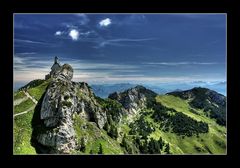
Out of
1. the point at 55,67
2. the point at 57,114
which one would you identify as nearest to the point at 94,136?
the point at 57,114

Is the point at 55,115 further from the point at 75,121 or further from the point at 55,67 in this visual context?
the point at 55,67

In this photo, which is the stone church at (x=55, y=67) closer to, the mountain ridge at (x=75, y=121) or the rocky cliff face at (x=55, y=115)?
the mountain ridge at (x=75, y=121)

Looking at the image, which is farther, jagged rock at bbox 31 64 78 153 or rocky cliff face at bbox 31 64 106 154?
jagged rock at bbox 31 64 78 153

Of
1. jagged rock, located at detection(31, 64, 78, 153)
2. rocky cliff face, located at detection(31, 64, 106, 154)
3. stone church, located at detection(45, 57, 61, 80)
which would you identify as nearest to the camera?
stone church, located at detection(45, 57, 61, 80)

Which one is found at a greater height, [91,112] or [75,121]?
[91,112]

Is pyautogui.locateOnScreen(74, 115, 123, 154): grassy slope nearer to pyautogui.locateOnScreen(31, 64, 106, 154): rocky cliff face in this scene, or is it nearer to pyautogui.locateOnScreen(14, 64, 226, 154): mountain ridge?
pyautogui.locateOnScreen(14, 64, 226, 154): mountain ridge

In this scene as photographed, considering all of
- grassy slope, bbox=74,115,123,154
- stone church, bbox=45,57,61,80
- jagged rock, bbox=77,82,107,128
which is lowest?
grassy slope, bbox=74,115,123,154

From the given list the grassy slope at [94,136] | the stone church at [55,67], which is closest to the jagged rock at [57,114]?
the grassy slope at [94,136]

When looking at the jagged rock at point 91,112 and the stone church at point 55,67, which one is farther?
the jagged rock at point 91,112

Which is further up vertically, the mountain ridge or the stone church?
the stone church

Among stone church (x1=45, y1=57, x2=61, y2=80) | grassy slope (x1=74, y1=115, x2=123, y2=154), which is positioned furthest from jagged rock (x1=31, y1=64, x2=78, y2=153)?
stone church (x1=45, y1=57, x2=61, y2=80)

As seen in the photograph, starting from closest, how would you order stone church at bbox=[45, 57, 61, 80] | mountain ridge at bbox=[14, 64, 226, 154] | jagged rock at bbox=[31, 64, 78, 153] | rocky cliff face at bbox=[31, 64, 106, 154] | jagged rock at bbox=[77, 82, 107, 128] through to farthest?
stone church at bbox=[45, 57, 61, 80] → mountain ridge at bbox=[14, 64, 226, 154] → rocky cliff face at bbox=[31, 64, 106, 154] → jagged rock at bbox=[31, 64, 78, 153] → jagged rock at bbox=[77, 82, 107, 128]
